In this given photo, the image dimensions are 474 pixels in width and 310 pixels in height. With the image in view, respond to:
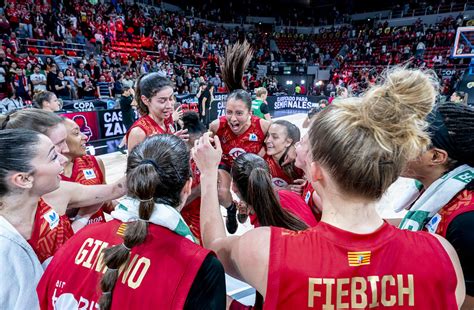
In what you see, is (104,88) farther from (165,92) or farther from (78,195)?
(78,195)

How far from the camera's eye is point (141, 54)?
15.1 m

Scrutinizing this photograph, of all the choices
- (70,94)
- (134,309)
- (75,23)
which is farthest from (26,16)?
(134,309)

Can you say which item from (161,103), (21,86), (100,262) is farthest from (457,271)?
(21,86)

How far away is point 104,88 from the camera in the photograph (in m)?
11.4

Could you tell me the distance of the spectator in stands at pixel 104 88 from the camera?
37.2 ft

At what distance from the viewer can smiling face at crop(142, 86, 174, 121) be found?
2785 millimetres

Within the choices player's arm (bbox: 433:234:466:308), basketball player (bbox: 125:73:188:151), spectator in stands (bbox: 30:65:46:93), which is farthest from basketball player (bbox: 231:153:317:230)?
spectator in stands (bbox: 30:65:46:93)

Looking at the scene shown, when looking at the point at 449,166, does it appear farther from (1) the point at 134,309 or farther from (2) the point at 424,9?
(2) the point at 424,9

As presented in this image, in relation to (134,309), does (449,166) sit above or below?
above

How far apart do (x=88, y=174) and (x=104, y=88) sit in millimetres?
10288

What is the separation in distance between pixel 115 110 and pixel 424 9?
24.3 meters

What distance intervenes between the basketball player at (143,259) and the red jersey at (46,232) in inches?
13.2

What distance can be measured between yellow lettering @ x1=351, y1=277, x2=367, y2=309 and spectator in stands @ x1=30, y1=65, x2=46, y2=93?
1053cm

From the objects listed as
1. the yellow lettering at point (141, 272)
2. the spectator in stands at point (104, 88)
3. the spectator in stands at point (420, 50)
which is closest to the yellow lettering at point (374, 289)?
the yellow lettering at point (141, 272)
